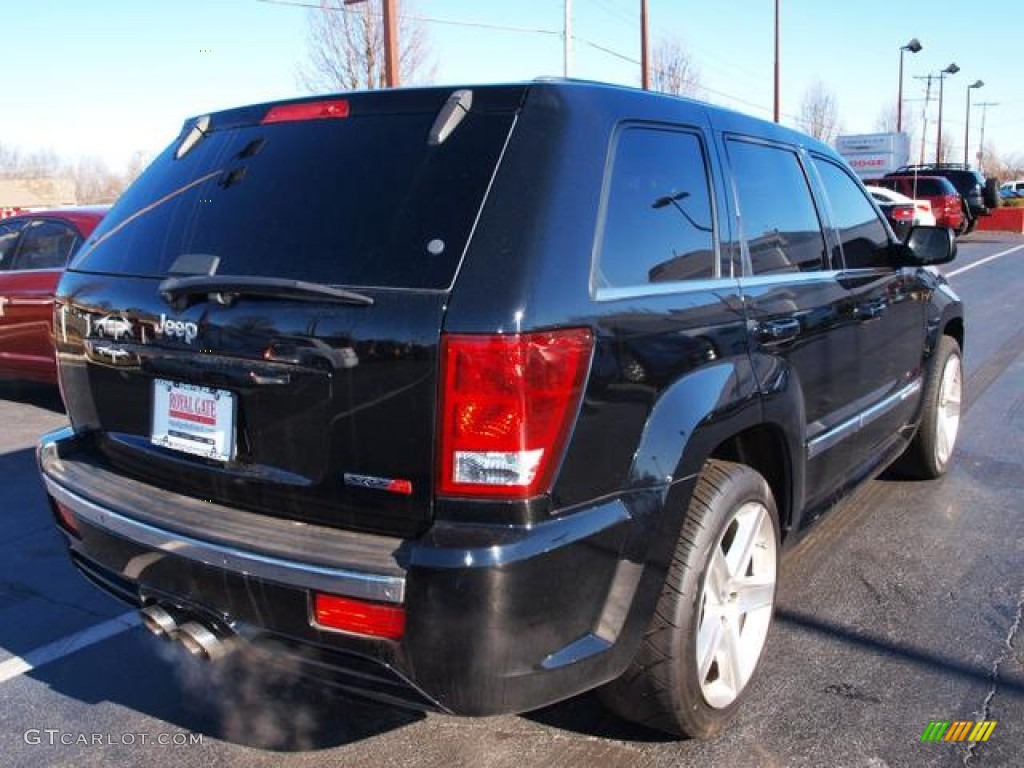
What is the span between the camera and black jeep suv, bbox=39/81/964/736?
87.8 inches

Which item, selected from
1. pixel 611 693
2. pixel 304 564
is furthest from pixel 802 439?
pixel 304 564

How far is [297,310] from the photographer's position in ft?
7.91

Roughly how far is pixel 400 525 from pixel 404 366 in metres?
0.39

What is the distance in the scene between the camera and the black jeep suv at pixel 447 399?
7.32 feet

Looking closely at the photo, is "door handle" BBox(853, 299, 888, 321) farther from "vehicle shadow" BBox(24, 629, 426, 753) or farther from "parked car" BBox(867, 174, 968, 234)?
Result: "parked car" BBox(867, 174, 968, 234)

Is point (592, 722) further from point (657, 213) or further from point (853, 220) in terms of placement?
point (853, 220)

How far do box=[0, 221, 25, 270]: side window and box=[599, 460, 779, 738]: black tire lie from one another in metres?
6.72

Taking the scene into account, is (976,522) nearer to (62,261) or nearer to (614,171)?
(614,171)

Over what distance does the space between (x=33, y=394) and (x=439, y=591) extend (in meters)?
7.63

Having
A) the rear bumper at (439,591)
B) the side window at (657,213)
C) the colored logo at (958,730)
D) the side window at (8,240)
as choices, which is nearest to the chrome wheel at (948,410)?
the colored logo at (958,730)

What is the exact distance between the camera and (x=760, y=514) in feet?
10.0

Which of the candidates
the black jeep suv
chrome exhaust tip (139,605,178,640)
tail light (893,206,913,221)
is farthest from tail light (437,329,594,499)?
tail light (893,206,913,221)

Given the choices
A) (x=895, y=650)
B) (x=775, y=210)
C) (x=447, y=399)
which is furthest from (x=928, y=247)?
(x=447, y=399)

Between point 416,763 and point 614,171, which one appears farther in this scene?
point 416,763
